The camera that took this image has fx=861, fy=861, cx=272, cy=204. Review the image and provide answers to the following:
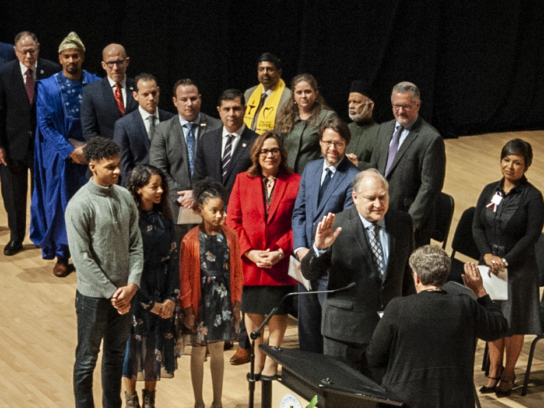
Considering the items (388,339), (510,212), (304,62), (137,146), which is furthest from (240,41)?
(388,339)

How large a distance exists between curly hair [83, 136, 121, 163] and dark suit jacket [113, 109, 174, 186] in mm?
1615

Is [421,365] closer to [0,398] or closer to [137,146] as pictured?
[0,398]

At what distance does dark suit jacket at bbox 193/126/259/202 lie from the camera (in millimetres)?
5160

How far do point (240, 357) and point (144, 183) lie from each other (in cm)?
153

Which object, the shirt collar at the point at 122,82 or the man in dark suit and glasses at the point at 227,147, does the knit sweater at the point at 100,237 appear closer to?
the man in dark suit and glasses at the point at 227,147

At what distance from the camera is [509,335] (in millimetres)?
4918

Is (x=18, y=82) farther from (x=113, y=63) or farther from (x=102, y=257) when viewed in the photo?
(x=102, y=257)

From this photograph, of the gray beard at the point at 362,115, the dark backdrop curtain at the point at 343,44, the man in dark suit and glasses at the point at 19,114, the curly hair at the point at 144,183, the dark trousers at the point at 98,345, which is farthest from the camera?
the dark backdrop curtain at the point at 343,44

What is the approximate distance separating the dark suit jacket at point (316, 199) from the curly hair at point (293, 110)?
2.83 feet

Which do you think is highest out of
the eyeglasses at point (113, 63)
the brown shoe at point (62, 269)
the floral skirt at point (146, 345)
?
the eyeglasses at point (113, 63)

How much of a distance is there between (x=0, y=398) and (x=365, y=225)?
7.29 ft

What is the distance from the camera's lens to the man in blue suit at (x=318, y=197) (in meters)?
4.57

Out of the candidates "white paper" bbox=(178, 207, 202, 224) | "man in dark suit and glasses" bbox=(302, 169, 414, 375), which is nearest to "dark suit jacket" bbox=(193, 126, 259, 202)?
"white paper" bbox=(178, 207, 202, 224)

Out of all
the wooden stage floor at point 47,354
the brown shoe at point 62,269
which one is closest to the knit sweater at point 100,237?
the wooden stage floor at point 47,354
